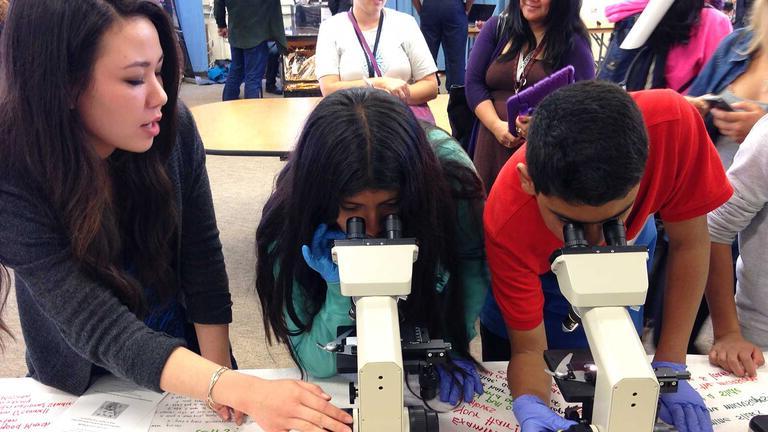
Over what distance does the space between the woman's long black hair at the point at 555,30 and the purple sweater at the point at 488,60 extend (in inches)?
1.0

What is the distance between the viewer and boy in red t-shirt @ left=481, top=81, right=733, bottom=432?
2.68 ft

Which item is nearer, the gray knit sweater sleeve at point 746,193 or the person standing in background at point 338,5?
the gray knit sweater sleeve at point 746,193

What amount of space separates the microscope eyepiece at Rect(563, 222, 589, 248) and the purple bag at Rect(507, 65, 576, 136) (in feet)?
2.38

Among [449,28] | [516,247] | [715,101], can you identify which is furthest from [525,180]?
[449,28]

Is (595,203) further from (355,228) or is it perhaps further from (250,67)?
(250,67)

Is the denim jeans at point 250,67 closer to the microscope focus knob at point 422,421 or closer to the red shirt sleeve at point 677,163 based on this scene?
the red shirt sleeve at point 677,163

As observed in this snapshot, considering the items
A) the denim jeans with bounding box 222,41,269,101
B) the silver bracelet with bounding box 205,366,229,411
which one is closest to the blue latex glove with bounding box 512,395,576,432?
the silver bracelet with bounding box 205,366,229,411

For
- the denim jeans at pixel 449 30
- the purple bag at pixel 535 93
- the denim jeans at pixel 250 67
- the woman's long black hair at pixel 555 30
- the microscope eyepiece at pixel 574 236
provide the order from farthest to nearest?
1. the denim jeans at pixel 250 67
2. the denim jeans at pixel 449 30
3. the woman's long black hair at pixel 555 30
4. the purple bag at pixel 535 93
5. the microscope eyepiece at pixel 574 236

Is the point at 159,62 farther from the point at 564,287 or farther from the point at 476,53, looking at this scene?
the point at 476,53

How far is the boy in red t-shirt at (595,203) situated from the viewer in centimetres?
82

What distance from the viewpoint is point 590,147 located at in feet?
2.65

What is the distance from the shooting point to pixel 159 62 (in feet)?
3.12

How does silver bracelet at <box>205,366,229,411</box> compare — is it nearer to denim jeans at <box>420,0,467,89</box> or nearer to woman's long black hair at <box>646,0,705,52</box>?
woman's long black hair at <box>646,0,705,52</box>

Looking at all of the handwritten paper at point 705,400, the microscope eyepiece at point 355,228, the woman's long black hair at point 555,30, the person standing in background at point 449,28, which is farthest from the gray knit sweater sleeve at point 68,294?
the person standing in background at point 449,28
